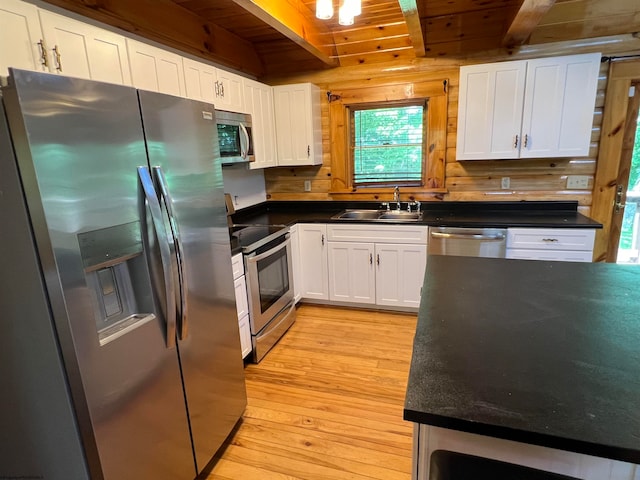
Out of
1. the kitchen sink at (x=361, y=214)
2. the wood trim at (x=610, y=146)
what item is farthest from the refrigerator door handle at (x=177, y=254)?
the wood trim at (x=610, y=146)

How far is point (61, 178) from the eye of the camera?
1031mm

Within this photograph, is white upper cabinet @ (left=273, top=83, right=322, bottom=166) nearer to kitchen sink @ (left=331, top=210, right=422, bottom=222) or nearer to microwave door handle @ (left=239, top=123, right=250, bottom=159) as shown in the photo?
kitchen sink @ (left=331, top=210, right=422, bottom=222)

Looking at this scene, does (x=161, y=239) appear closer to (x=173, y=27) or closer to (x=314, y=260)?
(x=173, y=27)

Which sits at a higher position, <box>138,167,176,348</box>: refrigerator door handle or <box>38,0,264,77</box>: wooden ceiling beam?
<box>38,0,264,77</box>: wooden ceiling beam

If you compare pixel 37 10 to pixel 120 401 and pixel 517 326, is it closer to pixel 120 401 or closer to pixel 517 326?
pixel 120 401

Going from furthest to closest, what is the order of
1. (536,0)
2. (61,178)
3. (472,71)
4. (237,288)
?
(472,71)
(237,288)
(536,0)
(61,178)

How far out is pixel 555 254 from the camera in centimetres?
276

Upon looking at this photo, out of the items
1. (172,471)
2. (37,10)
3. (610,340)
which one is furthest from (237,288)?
(610,340)

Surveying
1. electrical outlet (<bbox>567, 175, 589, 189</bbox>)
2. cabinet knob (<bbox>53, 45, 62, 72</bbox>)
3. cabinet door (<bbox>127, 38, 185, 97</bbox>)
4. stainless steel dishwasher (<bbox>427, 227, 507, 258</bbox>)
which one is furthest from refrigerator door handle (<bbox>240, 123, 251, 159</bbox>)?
electrical outlet (<bbox>567, 175, 589, 189</bbox>)

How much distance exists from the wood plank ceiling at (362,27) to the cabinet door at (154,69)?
0.32 meters

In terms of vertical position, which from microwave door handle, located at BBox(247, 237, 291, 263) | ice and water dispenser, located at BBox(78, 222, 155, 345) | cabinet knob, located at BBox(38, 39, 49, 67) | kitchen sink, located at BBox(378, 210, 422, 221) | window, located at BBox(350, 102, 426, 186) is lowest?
microwave door handle, located at BBox(247, 237, 291, 263)

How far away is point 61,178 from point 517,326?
1.47 metres

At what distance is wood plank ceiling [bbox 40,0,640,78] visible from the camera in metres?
2.37

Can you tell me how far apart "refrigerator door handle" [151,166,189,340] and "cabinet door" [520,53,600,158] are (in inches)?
110
